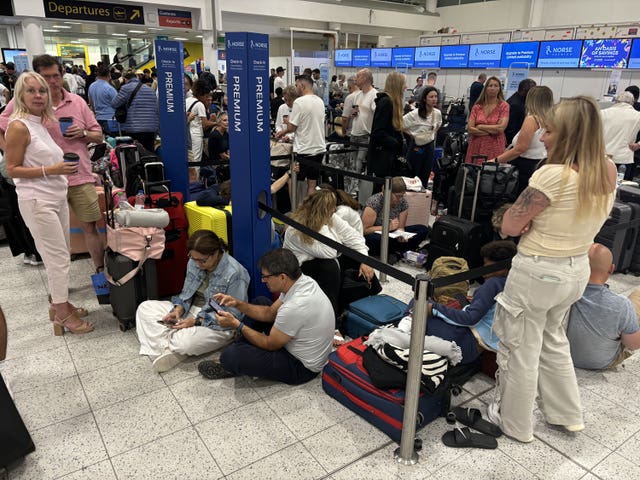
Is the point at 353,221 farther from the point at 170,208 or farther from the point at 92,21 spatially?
the point at 92,21

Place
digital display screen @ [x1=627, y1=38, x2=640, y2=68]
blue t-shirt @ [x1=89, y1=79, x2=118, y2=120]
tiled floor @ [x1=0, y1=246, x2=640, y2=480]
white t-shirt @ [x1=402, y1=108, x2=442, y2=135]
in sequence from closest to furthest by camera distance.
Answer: tiled floor @ [x1=0, y1=246, x2=640, y2=480] → white t-shirt @ [x1=402, y1=108, x2=442, y2=135] → blue t-shirt @ [x1=89, y1=79, x2=118, y2=120] → digital display screen @ [x1=627, y1=38, x2=640, y2=68]

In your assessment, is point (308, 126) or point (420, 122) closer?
point (308, 126)

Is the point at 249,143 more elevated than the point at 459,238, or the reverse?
the point at 249,143

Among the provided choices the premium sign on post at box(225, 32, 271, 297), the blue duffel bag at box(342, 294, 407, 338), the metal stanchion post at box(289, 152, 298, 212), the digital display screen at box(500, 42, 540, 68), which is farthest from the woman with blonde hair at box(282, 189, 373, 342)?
the digital display screen at box(500, 42, 540, 68)

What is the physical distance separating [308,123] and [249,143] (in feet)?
7.84

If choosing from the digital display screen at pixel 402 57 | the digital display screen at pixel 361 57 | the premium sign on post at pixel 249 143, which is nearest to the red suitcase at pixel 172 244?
the premium sign on post at pixel 249 143

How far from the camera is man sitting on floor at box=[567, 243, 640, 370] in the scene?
2.91m

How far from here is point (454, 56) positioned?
1449 cm

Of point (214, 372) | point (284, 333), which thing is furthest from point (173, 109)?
point (284, 333)

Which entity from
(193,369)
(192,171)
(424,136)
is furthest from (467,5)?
(193,369)

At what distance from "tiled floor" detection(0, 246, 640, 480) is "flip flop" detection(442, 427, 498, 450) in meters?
0.03

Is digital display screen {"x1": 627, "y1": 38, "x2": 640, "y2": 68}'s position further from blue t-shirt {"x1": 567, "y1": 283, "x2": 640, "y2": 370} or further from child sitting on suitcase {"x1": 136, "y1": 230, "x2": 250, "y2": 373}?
child sitting on suitcase {"x1": 136, "y1": 230, "x2": 250, "y2": 373}

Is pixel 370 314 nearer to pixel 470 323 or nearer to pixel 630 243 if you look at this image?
pixel 470 323

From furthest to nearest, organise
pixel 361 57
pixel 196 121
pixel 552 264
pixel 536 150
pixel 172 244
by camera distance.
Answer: pixel 361 57, pixel 196 121, pixel 536 150, pixel 172 244, pixel 552 264
